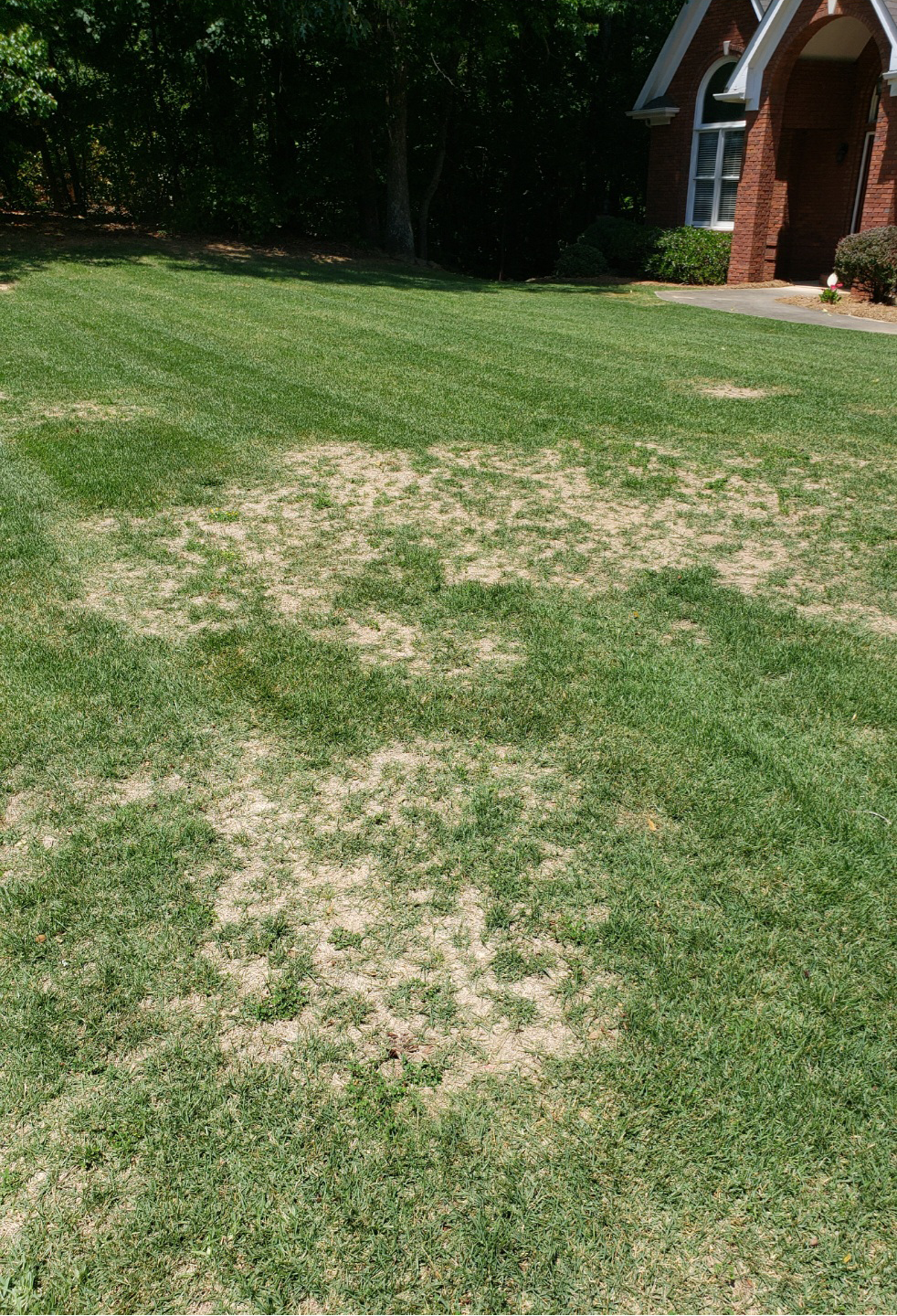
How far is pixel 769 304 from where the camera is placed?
15.9m

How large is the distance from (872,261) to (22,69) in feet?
41.5

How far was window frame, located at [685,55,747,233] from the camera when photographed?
19.9 meters

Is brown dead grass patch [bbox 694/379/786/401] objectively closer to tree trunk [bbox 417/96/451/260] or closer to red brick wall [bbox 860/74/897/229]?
red brick wall [bbox 860/74/897/229]

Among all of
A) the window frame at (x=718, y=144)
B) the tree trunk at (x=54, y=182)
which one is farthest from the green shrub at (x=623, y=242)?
the tree trunk at (x=54, y=182)

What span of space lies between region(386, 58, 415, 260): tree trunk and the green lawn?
16.3 meters

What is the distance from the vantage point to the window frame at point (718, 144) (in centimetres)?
1988

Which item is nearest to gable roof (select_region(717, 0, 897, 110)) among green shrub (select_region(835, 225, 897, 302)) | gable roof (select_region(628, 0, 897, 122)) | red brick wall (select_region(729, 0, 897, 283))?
gable roof (select_region(628, 0, 897, 122))

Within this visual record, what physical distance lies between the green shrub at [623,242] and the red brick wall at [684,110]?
1.12m

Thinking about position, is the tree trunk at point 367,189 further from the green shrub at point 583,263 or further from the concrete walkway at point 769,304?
the concrete walkway at point 769,304

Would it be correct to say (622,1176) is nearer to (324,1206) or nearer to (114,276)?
(324,1206)

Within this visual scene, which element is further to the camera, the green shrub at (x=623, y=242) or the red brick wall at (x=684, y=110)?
the green shrub at (x=623, y=242)

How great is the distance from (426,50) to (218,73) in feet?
13.6

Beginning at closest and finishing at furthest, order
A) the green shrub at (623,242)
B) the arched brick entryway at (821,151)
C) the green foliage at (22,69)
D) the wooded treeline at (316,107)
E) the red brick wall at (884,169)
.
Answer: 1. the green foliage at (22,69)
2. the red brick wall at (884,169)
3. the wooded treeline at (316,107)
4. the arched brick entryway at (821,151)
5. the green shrub at (623,242)

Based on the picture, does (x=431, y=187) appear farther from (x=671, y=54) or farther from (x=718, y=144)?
(x=718, y=144)
